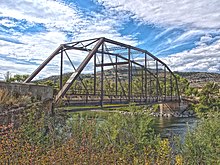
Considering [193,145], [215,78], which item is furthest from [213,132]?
[215,78]

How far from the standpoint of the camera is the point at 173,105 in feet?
208

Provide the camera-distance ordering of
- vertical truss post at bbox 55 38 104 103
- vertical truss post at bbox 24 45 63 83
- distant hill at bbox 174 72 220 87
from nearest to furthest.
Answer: vertical truss post at bbox 55 38 104 103, vertical truss post at bbox 24 45 63 83, distant hill at bbox 174 72 220 87

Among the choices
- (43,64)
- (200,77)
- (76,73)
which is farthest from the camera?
(200,77)

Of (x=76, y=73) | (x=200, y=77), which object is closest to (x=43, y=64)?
(x=76, y=73)

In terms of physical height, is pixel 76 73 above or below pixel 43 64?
below

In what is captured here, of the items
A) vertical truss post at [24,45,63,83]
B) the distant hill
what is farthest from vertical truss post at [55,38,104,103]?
the distant hill

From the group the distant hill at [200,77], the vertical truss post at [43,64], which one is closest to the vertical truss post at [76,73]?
the vertical truss post at [43,64]

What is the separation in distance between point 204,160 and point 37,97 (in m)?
7.82

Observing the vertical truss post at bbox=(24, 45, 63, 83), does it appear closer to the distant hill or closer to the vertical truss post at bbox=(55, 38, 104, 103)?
the vertical truss post at bbox=(55, 38, 104, 103)

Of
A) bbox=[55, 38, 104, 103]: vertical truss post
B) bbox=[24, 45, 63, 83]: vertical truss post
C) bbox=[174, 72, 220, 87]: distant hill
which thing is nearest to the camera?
bbox=[55, 38, 104, 103]: vertical truss post

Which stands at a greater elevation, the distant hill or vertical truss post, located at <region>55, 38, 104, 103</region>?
the distant hill

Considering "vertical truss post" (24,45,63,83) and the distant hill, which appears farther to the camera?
the distant hill

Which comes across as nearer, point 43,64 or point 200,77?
point 43,64

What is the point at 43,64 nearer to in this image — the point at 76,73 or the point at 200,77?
the point at 76,73
